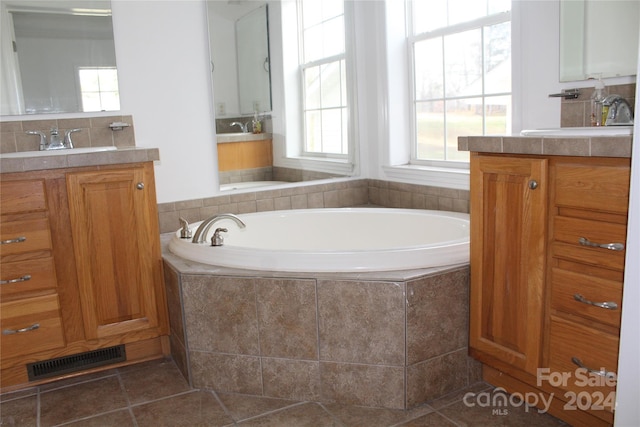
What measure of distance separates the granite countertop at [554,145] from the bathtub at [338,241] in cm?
43

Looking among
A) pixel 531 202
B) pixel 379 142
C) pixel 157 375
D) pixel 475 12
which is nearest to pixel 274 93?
pixel 379 142

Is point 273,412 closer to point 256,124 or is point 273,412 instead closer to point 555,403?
point 555,403

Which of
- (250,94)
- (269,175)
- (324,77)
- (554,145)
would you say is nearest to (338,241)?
(269,175)

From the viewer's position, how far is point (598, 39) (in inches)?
88.9

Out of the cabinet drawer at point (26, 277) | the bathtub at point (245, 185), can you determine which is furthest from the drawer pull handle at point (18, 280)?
the bathtub at point (245, 185)

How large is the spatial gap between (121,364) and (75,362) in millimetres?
197

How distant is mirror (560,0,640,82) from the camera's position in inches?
84.7

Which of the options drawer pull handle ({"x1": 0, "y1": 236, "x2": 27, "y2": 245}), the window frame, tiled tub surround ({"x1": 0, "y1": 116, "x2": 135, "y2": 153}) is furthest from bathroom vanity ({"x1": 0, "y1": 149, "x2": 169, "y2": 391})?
the window frame

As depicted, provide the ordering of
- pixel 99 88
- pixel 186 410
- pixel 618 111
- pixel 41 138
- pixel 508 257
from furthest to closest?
pixel 99 88 → pixel 41 138 → pixel 186 410 → pixel 618 111 → pixel 508 257

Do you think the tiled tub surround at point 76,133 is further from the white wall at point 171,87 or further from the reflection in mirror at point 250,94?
the reflection in mirror at point 250,94

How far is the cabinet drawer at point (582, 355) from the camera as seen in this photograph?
1.68 metres

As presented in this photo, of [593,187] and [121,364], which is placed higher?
[593,187]

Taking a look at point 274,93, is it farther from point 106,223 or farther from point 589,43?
point 589,43

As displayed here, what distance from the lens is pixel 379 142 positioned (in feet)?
11.9
